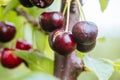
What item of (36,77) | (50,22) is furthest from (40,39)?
(36,77)

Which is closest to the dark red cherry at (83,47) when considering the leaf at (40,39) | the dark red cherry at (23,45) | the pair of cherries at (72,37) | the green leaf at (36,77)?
the pair of cherries at (72,37)

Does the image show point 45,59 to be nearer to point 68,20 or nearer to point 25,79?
point 68,20

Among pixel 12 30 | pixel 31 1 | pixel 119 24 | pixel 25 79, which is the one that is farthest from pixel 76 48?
pixel 119 24

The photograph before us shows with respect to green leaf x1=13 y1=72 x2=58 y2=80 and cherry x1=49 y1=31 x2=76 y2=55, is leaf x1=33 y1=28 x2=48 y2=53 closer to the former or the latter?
cherry x1=49 y1=31 x2=76 y2=55

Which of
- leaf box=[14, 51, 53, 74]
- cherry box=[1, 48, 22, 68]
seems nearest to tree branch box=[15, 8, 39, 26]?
cherry box=[1, 48, 22, 68]

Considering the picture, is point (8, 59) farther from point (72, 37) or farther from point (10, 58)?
point (72, 37)
